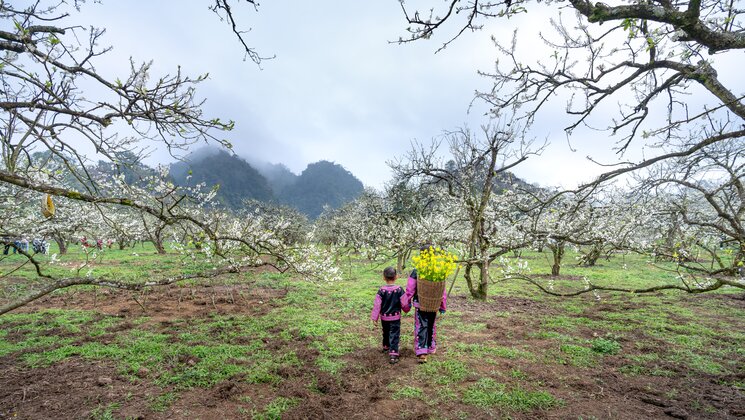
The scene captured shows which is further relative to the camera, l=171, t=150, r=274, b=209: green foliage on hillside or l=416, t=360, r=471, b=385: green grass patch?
l=171, t=150, r=274, b=209: green foliage on hillside

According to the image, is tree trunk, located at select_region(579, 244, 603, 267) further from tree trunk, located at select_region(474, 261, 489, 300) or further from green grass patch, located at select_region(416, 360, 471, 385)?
green grass patch, located at select_region(416, 360, 471, 385)

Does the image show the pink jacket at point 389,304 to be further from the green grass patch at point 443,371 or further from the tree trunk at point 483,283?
the tree trunk at point 483,283

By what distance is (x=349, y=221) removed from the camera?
1040 inches

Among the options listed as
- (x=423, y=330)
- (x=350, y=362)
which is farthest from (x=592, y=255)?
(x=350, y=362)

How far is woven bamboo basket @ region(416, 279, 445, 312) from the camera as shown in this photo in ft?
18.4

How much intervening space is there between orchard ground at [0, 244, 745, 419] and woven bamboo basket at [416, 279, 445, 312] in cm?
97

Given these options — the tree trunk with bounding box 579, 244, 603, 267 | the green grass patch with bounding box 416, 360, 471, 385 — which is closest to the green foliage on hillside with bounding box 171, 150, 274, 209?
the tree trunk with bounding box 579, 244, 603, 267

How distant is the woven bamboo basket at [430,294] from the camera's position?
5594 millimetres

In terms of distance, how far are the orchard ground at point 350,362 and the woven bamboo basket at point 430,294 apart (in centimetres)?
97

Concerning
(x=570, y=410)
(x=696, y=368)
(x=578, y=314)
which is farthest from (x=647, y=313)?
(x=570, y=410)

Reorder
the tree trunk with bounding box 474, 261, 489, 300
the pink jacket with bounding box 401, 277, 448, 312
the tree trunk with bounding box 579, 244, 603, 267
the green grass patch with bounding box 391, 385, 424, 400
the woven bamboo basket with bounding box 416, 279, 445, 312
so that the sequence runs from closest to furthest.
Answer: the green grass patch with bounding box 391, 385, 424, 400
the woven bamboo basket with bounding box 416, 279, 445, 312
the pink jacket with bounding box 401, 277, 448, 312
the tree trunk with bounding box 579, 244, 603, 267
the tree trunk with bounding box 474, 261, 489, 300

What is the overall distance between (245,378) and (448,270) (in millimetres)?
3531

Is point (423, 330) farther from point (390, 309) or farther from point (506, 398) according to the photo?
point (506, 398)

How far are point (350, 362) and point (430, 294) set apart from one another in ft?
5.86
